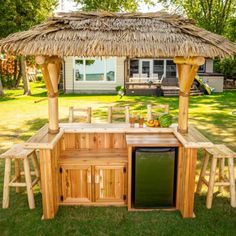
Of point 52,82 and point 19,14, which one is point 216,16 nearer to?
point 19,14

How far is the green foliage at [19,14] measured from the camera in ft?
62.1

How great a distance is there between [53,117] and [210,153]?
3278mm

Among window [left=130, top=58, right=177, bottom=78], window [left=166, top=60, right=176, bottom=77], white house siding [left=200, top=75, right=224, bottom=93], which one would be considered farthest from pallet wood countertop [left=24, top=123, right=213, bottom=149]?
window [left=166, top=60, right=176, bottom=77]

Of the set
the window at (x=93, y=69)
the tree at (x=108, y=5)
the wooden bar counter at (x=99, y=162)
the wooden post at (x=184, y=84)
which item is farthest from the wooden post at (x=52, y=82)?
the tree at (x=108, y=5)

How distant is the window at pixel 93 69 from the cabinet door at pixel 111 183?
1848cm

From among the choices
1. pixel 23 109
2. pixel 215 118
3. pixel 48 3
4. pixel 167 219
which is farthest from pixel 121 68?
pixel 167 219

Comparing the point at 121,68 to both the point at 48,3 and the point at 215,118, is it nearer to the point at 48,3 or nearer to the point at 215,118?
the point at 48,3

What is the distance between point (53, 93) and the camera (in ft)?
19.2

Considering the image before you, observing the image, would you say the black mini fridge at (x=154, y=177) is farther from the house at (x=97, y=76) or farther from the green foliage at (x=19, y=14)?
the house at (x=97, y=76)

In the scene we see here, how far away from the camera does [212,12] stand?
103 feet

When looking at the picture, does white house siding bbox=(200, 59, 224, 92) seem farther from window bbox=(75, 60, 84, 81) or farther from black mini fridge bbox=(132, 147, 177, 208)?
black mini fridge bbox=(132, 147, 177, 208)

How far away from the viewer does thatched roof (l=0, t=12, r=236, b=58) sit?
521 cm

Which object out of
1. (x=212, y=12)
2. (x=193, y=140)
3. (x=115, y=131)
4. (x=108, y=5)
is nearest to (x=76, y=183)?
(x=115, y=131)

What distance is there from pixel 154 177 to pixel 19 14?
1782 cm
